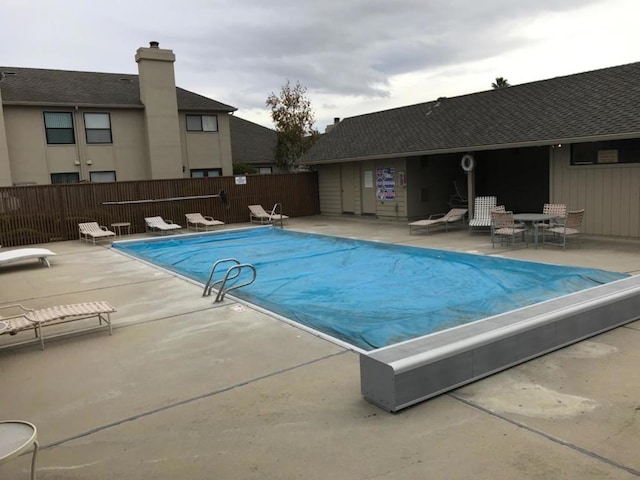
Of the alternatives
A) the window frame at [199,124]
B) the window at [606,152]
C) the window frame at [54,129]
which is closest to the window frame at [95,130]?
the window frame at [54,129]

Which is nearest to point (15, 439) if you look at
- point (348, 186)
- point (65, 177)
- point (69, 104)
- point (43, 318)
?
point (43, 318)

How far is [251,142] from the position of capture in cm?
3228

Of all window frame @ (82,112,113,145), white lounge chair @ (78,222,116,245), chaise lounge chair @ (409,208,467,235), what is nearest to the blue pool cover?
white lounge chair @ (78,222,116,245)

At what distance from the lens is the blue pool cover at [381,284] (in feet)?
19.9

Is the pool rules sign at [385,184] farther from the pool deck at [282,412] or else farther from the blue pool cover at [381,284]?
the pool deck at [282,412]

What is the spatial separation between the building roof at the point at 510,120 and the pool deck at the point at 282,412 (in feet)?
25.7

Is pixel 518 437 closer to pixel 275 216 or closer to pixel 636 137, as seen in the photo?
pixel 636 137

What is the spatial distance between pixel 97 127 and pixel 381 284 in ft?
55.1

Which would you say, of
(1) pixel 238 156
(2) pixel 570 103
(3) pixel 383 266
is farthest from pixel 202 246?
(1) pixel 238 156

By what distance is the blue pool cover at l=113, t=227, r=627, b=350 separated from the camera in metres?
6.05

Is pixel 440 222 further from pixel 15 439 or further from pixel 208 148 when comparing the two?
pixel 208 148

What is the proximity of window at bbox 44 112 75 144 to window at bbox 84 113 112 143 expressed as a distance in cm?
60

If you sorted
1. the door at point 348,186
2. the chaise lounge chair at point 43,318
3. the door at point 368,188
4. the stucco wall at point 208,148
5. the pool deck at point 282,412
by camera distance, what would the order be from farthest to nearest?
the stucco wall at point 208,148, the door at point 348,186, the door at point 368,188, the chaise lounge chair at point 43,318, the pool deck at point 282,412

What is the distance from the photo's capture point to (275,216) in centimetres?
1809
